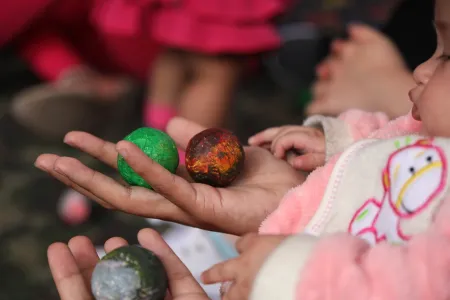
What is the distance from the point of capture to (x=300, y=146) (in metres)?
0.97

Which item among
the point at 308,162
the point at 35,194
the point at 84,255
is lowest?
the point at 35,194

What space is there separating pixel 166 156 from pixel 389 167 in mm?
368

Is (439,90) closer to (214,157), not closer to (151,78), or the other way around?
(214,157)

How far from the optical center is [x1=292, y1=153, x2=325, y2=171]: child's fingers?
0.92 metres

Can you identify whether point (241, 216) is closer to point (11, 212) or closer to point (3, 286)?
point (3, 286)

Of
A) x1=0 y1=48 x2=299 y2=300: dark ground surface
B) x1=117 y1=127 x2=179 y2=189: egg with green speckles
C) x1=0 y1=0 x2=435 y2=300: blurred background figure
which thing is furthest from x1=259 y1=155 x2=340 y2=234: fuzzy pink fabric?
x1=0 y1=48 x2=299 y2=300: dark ground surface

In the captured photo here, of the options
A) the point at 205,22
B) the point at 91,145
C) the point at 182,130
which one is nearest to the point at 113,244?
the point at 91,145

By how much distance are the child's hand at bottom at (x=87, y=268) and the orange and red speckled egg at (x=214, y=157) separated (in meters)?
0.13

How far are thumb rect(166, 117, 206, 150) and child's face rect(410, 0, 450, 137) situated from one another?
1.40ft

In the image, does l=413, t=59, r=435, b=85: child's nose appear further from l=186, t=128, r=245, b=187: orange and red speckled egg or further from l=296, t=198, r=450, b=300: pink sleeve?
l=186, t=128, r=245, b=187: orange and red speckled egg

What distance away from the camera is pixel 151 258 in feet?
2.47

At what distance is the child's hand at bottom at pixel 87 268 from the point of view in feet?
2.44

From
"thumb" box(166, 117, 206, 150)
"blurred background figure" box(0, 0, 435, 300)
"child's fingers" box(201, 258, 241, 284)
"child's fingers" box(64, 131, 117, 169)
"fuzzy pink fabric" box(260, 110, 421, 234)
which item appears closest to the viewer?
"child's fingers" box(201, 258, 241, 284)

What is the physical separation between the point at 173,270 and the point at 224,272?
14 cm
